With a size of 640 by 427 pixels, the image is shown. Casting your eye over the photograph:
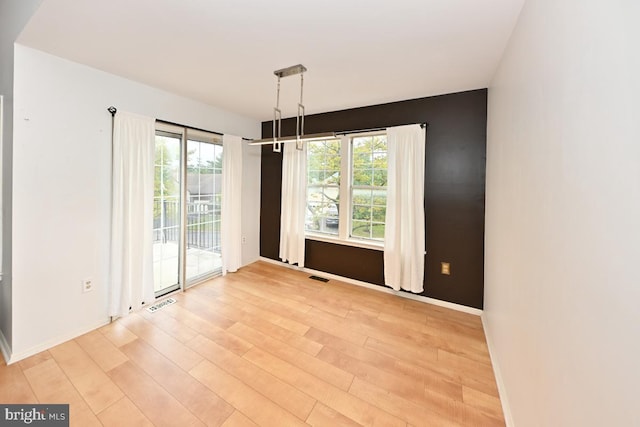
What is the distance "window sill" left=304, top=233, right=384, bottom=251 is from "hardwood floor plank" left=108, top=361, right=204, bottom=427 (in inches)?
100

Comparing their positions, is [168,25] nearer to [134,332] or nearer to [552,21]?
[552,21]

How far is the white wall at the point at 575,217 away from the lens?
62 centimetres

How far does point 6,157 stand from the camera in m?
2.04

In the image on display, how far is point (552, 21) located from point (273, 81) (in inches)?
87.9

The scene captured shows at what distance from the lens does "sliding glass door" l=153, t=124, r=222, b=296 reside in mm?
3088

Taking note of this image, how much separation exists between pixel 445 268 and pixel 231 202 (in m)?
3.17

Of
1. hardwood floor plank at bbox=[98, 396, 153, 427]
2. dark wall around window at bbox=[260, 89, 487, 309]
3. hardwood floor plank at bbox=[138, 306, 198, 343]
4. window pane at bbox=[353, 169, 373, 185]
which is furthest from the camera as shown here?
window pane at bbox=[353, 169, 373, 185]

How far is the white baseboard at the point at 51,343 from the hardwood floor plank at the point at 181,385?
1.90 feet

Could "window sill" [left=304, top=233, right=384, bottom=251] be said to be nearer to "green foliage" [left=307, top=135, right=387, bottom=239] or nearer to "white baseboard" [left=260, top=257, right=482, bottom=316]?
"green foliage" [left=307, top=135, right=387, bottom=239]

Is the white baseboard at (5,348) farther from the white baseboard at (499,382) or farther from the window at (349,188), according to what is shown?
the white baseboard at (499,382)

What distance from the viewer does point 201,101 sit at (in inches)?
131

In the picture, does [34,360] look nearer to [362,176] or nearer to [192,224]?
[192,224]

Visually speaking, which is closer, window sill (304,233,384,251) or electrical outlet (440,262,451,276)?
electrical outlet (440,262,451,276)

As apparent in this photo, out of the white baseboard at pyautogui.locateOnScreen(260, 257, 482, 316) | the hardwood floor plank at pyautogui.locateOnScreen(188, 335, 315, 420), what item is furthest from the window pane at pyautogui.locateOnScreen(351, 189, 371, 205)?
the hardwood floor plank at pyautogui.locateOnScreen(188, 335, 315, 420)
